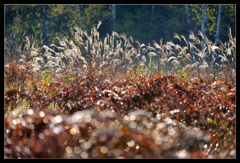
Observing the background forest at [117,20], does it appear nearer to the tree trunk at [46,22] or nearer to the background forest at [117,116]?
the tree trunk at [46,22]

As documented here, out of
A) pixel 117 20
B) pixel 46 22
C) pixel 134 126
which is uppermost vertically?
pixel 117 20

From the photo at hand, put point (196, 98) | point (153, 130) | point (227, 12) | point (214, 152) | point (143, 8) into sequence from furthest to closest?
point (143, 8) → point (227, 12) → point (196, 98) → point (214, 152) → point (153, 130)

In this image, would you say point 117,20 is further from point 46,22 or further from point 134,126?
point 134,126

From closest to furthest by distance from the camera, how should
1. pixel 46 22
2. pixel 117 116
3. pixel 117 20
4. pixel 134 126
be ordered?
1. pixel 134 126
2. pixel 117 116
3. pixel 46 22
4. pixel 117 20

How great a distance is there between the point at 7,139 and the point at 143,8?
17936 millimetres

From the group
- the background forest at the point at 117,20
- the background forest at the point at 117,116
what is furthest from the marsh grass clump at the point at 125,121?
the background forest at the point at 117,20

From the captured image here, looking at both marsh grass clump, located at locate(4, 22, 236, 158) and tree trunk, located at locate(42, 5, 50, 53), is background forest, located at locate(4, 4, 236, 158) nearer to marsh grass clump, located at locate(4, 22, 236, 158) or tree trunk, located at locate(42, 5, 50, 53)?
marsh grass clump, located at locate(4, 22, 236, 158)

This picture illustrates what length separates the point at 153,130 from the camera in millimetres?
2410

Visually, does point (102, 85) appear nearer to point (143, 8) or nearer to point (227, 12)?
point (227, 12)

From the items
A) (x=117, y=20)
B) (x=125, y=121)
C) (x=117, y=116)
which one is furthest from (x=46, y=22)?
(x=125, y=121)

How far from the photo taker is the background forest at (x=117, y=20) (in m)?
13.9

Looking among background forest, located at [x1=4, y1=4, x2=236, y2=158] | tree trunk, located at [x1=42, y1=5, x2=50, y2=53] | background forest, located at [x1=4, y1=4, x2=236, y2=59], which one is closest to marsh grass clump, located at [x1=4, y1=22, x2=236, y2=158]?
background forest, located at [x1=4, y1=4, x2=236, y2=158]

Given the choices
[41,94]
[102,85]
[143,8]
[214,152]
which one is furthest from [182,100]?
[143,8]

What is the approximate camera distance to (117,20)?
18438mm
